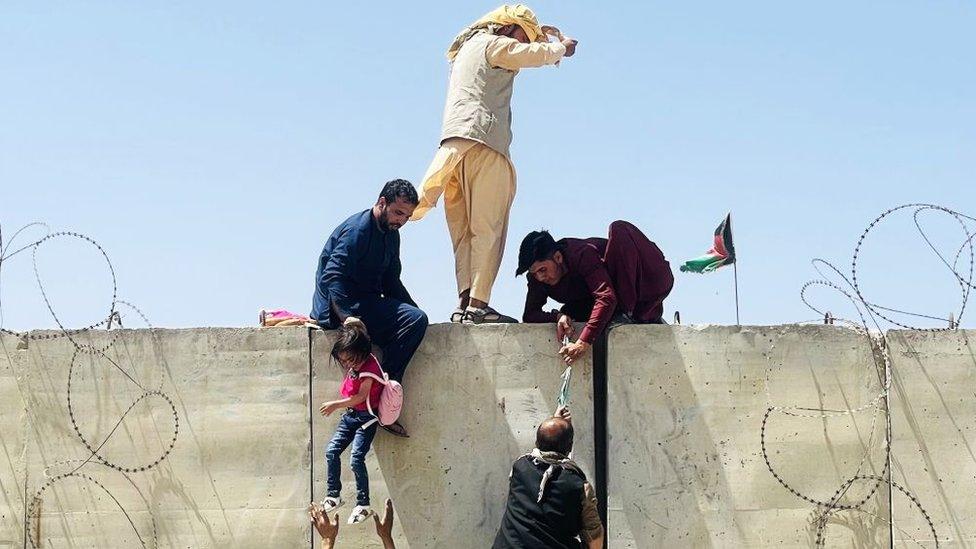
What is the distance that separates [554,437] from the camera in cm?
805

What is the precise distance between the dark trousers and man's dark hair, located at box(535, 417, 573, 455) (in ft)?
3.48

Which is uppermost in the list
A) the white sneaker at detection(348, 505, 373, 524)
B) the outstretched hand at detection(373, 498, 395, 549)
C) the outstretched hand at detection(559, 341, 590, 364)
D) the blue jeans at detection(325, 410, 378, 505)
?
the outstretched hand at detection(559, 341, 590, 364)

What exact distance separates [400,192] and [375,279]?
562 millimetres

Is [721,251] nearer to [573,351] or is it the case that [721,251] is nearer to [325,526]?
[573,351]

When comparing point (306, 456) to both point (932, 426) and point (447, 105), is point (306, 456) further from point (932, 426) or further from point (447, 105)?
point (932, 426)

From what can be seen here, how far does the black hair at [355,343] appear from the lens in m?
8.35

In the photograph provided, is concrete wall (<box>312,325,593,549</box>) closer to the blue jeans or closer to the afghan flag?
the blue jeans

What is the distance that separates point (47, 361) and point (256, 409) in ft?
4.50


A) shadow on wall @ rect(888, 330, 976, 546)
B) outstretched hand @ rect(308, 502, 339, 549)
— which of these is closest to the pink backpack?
outstretched hand @ rect(308, 502, 339, 549)

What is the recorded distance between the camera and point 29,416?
9.05 m

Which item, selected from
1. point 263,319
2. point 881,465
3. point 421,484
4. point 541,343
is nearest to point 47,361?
point 263,319

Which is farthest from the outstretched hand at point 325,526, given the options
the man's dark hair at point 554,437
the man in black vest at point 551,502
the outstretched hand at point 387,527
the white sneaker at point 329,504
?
the man's dark hair at point 554,437

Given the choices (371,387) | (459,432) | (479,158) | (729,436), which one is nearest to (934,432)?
(729,436)

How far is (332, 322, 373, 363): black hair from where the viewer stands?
8352mm
